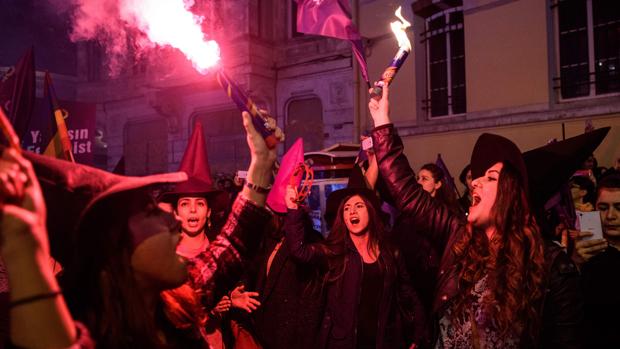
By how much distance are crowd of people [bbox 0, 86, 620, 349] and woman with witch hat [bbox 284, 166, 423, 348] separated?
11mm

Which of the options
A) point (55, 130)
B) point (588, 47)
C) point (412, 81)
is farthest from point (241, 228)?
point (412, 81)

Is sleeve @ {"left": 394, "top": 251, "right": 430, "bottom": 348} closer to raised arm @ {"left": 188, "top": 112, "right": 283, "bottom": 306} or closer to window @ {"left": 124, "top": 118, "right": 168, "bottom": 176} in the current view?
raised arm @ {"left": 188, "top": 112, "right": 283, "bottom": 306}

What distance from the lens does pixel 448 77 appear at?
11.5m

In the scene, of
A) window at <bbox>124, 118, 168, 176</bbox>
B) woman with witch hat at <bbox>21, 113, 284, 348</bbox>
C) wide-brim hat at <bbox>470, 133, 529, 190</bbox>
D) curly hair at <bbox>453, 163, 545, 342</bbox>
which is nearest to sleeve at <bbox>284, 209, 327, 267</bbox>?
curly hair at <bbox>453, 163, 545, 342</bbox>

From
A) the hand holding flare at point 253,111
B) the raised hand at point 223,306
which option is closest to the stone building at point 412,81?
the raised hand at point 223,306

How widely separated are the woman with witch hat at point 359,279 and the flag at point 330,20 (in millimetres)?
1529

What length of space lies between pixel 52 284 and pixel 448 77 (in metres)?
11.2

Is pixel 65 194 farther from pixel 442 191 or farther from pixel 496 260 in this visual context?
pixel 442 191

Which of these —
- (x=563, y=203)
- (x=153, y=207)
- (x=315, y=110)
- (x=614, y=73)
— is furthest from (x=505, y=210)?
(x=315, y=110)

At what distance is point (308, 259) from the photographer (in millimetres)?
4090

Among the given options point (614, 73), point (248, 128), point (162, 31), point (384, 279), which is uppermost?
point (614, 73)

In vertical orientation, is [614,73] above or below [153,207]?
above

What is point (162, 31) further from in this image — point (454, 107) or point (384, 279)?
point (454, 107)

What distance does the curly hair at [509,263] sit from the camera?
245 cm
